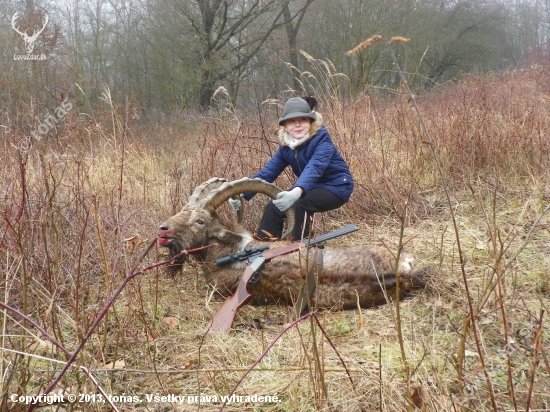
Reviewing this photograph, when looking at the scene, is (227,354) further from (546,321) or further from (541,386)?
(546,321)

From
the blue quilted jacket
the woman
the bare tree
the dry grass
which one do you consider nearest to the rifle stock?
the dry grass

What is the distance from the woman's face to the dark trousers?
622 millimetres

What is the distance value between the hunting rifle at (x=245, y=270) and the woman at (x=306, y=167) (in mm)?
583

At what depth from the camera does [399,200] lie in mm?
5156

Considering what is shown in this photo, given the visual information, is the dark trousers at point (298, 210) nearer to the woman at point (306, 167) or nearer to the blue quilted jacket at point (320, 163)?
the woman at point (306, 167)

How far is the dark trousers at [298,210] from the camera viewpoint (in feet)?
14.2

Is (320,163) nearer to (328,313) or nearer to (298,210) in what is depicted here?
(298,210)

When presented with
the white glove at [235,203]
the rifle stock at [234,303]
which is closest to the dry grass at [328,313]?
the rifle stock at [234,303]

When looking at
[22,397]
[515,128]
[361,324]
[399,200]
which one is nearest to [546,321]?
[361,324]

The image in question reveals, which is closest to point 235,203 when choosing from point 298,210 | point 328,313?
point 298,210

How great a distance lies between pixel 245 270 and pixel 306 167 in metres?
1.33

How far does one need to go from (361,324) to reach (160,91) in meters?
18.8

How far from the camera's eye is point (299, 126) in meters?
4.50

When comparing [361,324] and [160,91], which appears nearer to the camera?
[361,324]
